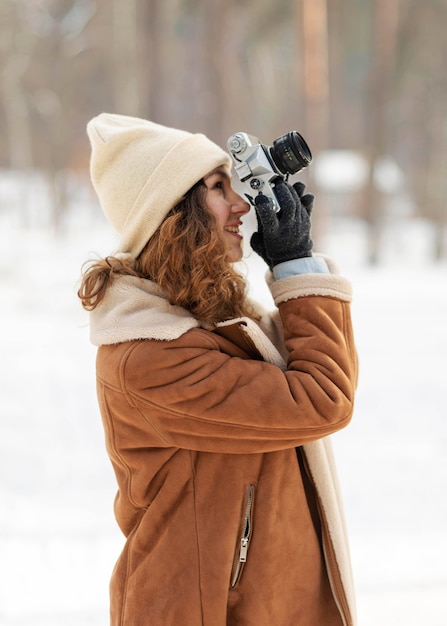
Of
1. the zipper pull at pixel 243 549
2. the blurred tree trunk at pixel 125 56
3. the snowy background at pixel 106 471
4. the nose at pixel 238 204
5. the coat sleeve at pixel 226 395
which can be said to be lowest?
the snowy background at pixel 106 471

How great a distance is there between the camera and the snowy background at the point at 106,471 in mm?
2865

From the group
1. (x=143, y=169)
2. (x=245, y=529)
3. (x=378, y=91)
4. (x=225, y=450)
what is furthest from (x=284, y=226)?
(x=378, y=91)

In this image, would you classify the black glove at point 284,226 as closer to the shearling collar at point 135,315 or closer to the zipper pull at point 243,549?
the shearling collar at point 135,315

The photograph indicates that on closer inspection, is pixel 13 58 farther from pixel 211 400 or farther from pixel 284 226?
pixel 211 400

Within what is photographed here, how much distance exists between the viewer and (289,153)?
1515mm

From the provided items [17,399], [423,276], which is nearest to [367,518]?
[17,399]

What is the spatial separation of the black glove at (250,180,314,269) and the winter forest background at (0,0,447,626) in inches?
12.7

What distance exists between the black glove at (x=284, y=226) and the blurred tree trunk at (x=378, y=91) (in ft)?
41.1

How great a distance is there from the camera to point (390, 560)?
3.16m

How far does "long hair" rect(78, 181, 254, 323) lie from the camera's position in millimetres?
1459

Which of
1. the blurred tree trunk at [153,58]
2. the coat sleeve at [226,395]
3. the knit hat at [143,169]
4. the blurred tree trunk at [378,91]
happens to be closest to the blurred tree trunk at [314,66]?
the blurred tree trunk at [153,58]

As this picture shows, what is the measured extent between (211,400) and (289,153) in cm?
58

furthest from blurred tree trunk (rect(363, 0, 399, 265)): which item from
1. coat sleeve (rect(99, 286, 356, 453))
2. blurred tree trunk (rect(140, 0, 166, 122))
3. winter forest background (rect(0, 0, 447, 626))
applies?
coat sleeve (rect(99, 286, 356, 453))

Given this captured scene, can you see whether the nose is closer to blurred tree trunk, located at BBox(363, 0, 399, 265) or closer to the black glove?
the black glove
